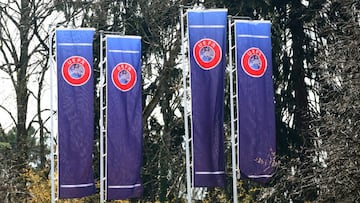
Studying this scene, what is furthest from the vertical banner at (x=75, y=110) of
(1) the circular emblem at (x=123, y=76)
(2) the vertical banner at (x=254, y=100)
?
(2) the vertical banner at (x=254, y=100)

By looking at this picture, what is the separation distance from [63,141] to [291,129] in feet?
27.1

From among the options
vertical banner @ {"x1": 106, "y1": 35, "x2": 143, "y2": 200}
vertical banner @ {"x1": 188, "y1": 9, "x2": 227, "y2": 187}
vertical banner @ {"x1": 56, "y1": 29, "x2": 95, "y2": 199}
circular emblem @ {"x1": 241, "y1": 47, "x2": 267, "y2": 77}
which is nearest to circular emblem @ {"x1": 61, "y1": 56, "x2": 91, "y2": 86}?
vertical banner @ {"x1": 56, "y1": 29, "x2": 95, "y2": 199}

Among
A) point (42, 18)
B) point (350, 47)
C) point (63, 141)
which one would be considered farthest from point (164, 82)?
point (350, 47)

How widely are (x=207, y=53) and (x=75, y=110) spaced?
3.15m

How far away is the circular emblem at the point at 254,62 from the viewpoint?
1536 cm

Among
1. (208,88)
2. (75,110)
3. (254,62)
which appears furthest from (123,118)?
(254,62)

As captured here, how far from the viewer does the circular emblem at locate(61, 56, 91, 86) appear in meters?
15.8

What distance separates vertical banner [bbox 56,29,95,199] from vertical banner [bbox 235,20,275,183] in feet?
10.9

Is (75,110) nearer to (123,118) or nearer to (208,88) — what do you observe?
(123,118)

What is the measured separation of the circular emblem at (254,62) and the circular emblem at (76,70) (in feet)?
11.3

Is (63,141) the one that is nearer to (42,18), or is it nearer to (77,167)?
(77,167)

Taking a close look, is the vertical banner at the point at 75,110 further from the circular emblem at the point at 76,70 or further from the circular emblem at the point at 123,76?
the circular emblem at the point at 123,76

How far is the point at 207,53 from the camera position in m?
15.3

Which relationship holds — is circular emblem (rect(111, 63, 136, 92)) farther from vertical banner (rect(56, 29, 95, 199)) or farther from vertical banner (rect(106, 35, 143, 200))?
vertical banner (rect(56, 29, 95, 199))
